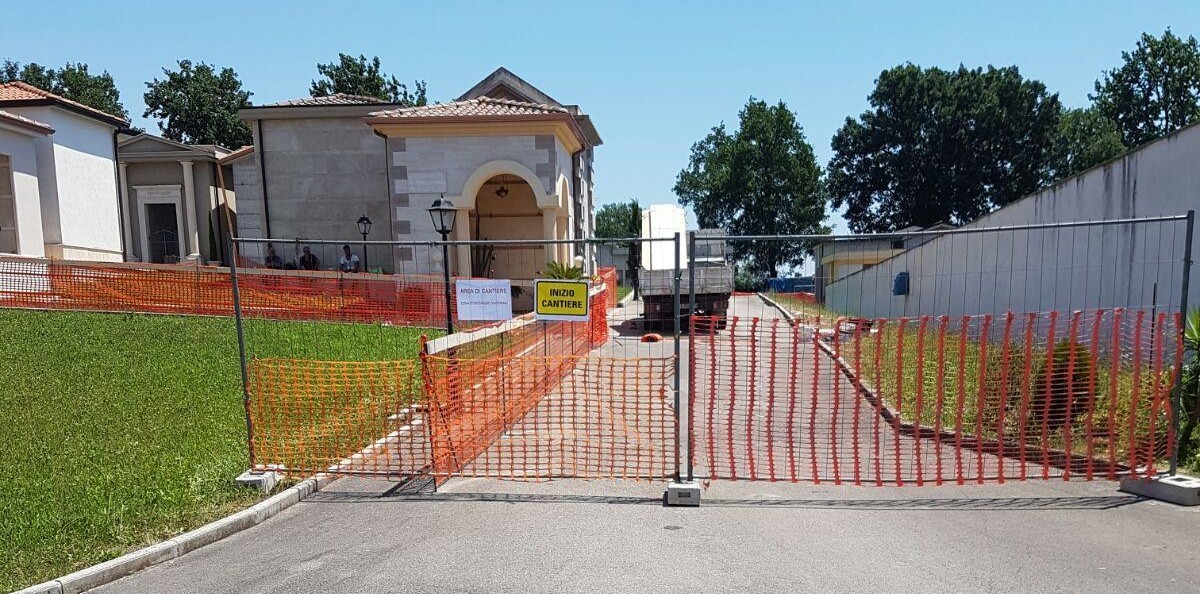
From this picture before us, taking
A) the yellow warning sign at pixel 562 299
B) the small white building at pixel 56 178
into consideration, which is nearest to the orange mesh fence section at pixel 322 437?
the yellow warning sign at pixel 562 299

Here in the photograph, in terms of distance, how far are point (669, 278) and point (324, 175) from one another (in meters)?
14.9

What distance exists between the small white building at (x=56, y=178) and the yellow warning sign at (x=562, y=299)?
20037 mm

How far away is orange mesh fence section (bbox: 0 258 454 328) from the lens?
522 inches

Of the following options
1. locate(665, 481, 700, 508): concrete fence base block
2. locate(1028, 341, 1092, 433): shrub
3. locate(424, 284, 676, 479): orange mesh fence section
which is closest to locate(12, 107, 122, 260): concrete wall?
locate(424, 284, 676, 479): orange mesh fence section

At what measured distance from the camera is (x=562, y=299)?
19.6 feet

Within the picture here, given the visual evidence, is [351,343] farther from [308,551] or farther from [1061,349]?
[1061,349]

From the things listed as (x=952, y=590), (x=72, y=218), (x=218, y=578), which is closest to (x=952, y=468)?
(x=952, y=590)

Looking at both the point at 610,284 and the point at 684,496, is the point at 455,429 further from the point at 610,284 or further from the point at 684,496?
the point at 610,284

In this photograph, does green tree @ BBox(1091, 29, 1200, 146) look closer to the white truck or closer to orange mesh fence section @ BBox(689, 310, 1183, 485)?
the white truck

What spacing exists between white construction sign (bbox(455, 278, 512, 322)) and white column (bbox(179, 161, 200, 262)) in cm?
2600

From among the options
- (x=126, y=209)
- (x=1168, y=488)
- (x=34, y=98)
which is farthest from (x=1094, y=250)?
(x=126, y=209)

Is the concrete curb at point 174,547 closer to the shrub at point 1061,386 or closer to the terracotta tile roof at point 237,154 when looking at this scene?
the shrub at point 1061,386

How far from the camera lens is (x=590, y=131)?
28406 millimetres

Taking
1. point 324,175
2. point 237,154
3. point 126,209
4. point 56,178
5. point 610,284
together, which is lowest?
point 610,284
